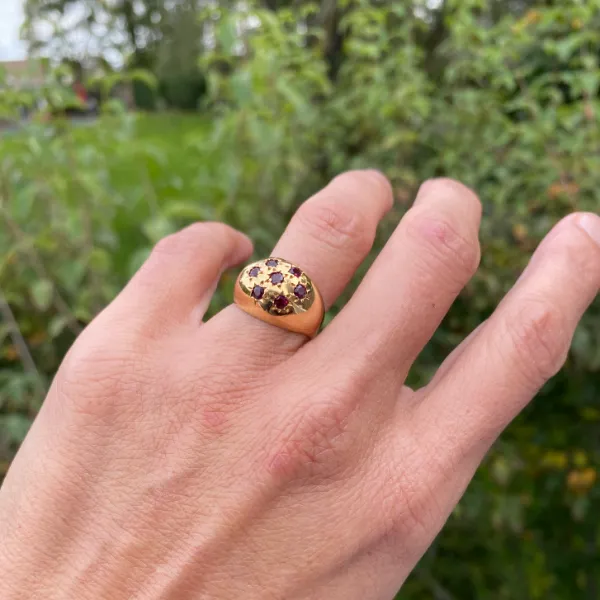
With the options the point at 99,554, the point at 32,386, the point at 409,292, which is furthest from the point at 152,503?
the point at 32,386

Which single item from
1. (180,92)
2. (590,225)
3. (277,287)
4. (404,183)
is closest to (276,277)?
(277,287)

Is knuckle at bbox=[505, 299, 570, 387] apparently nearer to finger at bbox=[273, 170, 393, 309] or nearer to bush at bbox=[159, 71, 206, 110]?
finger at bbox=[273, 170, 393, 309]

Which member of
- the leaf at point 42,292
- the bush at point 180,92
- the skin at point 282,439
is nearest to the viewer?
the skin at point 282,439

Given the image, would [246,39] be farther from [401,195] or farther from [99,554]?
[99,554]

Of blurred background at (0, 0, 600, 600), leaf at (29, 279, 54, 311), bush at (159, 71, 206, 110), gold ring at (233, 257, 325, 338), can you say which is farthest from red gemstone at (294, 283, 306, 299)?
bush at (159, 71, 206, 110)

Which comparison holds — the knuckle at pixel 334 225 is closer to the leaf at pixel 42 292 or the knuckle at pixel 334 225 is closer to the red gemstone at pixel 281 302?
the red gemstone at pixel 281 302

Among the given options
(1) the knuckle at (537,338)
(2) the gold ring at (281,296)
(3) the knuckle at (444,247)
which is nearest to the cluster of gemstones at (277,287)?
(2) the gold ring at (281,296)
